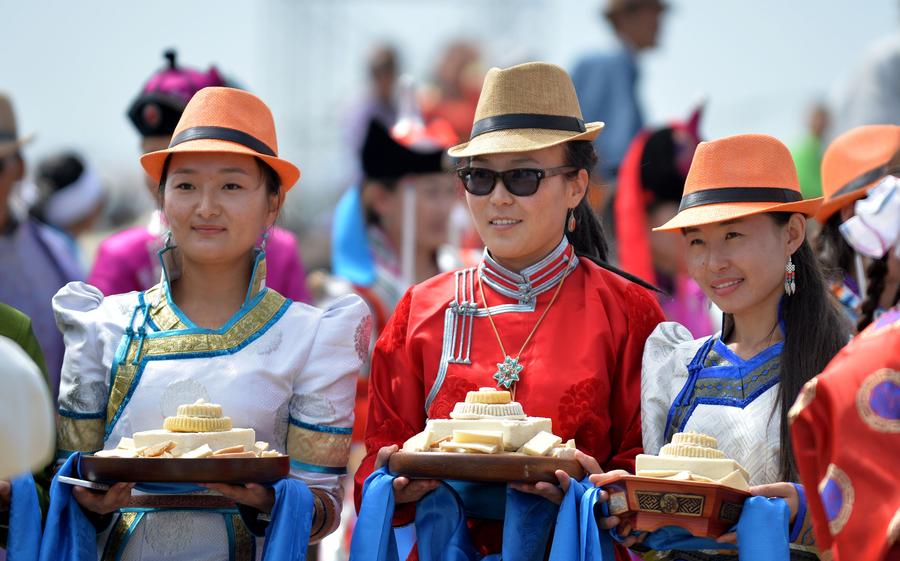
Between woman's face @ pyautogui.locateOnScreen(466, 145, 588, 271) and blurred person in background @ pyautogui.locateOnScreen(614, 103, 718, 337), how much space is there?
3.18 meters

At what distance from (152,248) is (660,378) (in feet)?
9.33

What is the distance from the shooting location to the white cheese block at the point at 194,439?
3793 millimetres

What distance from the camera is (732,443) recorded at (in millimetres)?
3953

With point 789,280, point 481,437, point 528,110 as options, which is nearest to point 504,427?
point 481,437

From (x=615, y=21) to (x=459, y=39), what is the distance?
29.8 feet

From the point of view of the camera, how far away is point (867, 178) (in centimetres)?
513

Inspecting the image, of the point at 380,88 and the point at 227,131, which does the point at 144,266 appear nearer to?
the point at 227,131

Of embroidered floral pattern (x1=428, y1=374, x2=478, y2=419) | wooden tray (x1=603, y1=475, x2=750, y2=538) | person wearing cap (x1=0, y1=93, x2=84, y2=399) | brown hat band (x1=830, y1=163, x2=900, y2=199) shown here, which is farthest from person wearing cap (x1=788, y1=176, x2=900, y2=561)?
person wearing cap (x1=0, y1=93, x2=84, y2=399)

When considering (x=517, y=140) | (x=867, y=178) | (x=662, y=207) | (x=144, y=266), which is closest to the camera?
(x=517, y=140)

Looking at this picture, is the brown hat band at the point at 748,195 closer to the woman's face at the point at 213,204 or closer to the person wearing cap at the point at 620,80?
the woman's face at the point at 213,204

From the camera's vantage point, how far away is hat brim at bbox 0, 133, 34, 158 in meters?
6.48

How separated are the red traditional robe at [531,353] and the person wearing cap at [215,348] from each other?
0.45 feet

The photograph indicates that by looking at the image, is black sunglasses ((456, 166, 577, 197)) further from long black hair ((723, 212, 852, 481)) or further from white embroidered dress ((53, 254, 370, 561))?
long black hair ((723, 212, 852, 481))

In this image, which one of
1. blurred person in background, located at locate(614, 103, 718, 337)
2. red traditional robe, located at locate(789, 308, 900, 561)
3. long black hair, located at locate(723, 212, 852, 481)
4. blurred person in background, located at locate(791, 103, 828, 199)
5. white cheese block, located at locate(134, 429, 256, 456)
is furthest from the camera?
blurred person in background, located at locate(791, 103, 828, 199)
